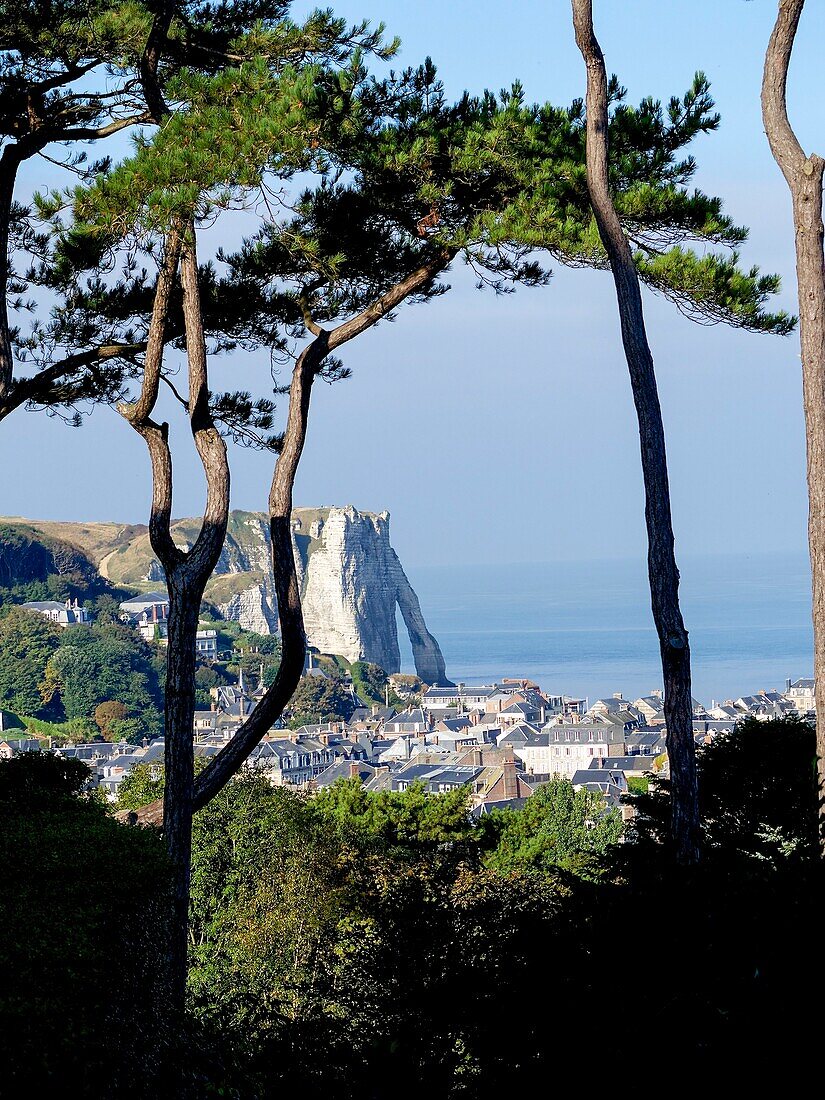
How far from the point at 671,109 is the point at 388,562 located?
78.9 metres

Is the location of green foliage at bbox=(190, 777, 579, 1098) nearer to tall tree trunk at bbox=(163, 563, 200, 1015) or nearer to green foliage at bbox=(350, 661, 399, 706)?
tall tree trunk at bbox=(163, 563, 200, 1015)

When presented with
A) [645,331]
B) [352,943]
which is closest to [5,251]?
[645,331]

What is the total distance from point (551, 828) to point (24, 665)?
36475 mm

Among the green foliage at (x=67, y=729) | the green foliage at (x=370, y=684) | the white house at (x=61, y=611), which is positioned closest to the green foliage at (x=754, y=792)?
the green foliage at (x=67, y=729)

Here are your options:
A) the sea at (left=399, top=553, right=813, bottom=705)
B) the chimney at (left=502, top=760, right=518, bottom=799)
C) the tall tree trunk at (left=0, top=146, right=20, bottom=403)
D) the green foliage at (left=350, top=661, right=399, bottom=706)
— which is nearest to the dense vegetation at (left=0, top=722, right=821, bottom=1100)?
the tall tree trunk at (left=0, top=146, right=20, bottom=403)

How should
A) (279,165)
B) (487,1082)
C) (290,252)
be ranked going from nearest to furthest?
(487,1082) → (279,165) → (290,252)

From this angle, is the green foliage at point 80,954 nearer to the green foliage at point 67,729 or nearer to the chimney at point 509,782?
the chimney at point 509,782

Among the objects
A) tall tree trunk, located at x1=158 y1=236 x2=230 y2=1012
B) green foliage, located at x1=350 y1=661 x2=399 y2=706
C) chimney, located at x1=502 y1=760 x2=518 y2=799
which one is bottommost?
chimney, located at x1=502 y1=760 x2=518 y2=799

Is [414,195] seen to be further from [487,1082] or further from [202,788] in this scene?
[487,1082]

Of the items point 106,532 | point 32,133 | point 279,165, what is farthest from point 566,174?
point 106,532

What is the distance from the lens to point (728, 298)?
5805mm

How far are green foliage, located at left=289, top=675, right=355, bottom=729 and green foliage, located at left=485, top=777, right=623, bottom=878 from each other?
32277 mm

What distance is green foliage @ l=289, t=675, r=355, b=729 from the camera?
51.4 metres

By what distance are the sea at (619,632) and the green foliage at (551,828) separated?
3667 centimetres
